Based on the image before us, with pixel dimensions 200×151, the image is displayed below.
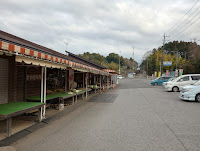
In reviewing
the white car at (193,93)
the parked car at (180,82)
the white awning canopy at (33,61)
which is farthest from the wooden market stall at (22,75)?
the parked car at (180,82)

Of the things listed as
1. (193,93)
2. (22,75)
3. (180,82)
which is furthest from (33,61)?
(180,82)

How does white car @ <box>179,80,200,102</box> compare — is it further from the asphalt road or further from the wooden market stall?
the wooden market stall

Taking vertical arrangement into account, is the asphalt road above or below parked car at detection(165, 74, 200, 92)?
below

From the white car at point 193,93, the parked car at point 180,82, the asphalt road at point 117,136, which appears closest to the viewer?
the asphalt road at point 117,136

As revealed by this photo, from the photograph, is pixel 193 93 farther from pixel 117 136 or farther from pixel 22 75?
pixel 22 75

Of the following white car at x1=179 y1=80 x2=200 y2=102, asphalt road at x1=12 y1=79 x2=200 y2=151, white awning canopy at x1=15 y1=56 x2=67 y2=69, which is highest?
white awning canopy at x1=15 y1=56 x2=67 y2=69

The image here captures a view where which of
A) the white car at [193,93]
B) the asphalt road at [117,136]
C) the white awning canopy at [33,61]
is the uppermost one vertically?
the white awning canopy at [33,61]

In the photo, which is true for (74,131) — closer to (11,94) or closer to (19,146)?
(19,146)

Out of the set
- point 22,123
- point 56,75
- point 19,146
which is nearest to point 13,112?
point 19,146

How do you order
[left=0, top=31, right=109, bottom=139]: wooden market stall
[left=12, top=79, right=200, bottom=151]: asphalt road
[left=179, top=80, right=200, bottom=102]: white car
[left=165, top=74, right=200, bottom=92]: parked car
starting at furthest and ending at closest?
1. [left=165, top=74, right=200, bottom=92]: parked car
2. [left=179, top=80, right=200, bottom=102]: white car
3. [left=0, top=31, right=109, bottom=139]: wooden market stall
4. [left=12, top=79, right=200, bottom=151]: asphalt road

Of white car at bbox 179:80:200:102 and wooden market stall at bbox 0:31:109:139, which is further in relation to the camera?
white car at bbox 179:80:200:102

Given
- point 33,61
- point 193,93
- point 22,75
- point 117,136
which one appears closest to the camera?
point 117,136

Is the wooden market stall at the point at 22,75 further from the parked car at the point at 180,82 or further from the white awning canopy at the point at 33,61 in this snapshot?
the parked car at the point at 180,82

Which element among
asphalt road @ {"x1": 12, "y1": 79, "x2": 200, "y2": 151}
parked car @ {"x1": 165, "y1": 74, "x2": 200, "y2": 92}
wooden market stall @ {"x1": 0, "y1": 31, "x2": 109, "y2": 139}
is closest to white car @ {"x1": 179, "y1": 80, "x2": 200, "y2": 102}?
asphalt road @ {"x1": 12, "y1": 79, "x2": 200, "y2": 151}
